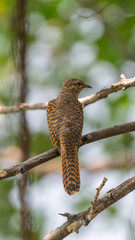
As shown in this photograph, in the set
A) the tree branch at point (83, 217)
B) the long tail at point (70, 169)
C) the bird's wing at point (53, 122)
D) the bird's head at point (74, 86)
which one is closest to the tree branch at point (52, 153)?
the long tail at point (70, 169)

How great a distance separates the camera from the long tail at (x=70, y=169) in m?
3.68

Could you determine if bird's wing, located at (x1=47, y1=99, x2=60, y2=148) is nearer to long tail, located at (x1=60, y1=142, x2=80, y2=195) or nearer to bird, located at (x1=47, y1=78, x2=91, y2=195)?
bird, located at (x1=47, y1=78, x2=91, y2=195)

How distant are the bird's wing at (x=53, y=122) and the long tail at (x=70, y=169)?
18 cm

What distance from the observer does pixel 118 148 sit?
822 centimetres

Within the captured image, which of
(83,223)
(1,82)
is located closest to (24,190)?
(83,223)

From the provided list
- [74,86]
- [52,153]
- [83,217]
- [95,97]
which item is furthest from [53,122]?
[83,217]

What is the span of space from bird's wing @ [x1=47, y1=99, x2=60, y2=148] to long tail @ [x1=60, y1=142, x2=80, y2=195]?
0.58 feet

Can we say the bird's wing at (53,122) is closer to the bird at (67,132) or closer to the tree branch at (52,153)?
the bird at (67,132)

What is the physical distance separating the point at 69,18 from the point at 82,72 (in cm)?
113

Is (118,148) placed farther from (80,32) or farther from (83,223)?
(83,223)

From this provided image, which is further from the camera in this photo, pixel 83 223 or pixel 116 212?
pixel 116 212

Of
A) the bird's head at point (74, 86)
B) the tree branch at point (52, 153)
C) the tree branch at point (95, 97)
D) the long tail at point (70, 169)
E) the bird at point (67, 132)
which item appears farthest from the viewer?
the bird's head at point (74, 86)

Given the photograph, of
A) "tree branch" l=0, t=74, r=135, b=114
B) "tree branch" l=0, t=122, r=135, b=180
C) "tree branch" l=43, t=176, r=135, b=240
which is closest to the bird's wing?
"tree branch" l=0, t=74, r=135, b=114

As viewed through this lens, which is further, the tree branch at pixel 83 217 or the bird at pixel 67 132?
the bird at pixel 67 132
